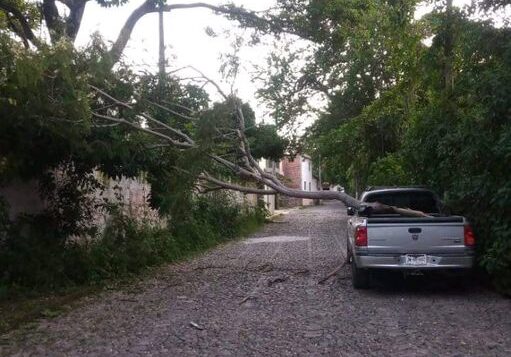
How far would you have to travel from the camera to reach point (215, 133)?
1071cm

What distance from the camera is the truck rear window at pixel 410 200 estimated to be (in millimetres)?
11195

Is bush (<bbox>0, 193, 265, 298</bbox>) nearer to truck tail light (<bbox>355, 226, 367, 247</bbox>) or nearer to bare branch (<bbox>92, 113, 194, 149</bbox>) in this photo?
bare branch (<bbox>92, 113, 194, 149</bbox>)

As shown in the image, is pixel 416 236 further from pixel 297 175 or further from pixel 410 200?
pixel 297 175

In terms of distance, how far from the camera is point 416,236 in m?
8.75

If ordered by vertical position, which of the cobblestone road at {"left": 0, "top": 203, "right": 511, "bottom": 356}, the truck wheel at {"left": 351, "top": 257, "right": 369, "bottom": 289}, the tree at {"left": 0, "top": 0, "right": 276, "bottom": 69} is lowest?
the cobblestone road at {"left": 0, "top": 203, "right": 511, "bottom": 356}

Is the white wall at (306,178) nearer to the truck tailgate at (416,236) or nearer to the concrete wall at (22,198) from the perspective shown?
the concrete wall at (22,198)

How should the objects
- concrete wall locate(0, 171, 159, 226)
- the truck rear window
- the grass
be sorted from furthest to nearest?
the truck rear window, concrete wall locate(0, 171, 159, 226), the grass

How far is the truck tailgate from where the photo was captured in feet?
28.5

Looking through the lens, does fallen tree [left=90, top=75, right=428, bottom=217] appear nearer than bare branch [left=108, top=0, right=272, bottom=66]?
Yes

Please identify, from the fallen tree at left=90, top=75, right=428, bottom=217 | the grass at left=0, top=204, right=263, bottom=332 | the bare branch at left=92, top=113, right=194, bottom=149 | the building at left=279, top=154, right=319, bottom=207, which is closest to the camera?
the grass at left=0, top=204, right=263, bottom=332

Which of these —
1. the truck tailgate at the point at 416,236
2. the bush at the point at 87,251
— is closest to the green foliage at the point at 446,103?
the truck tailgate at the point at 416,236

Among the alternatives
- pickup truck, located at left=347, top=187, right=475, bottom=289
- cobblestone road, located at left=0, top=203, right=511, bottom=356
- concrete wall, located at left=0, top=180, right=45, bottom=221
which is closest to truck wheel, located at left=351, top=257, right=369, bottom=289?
cobblestone road, located at left=0, top=203, right=511, bottom=356

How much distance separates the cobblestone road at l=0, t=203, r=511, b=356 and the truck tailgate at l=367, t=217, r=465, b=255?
0.74m

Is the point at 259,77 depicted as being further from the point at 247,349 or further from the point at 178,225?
the point at 247,349
